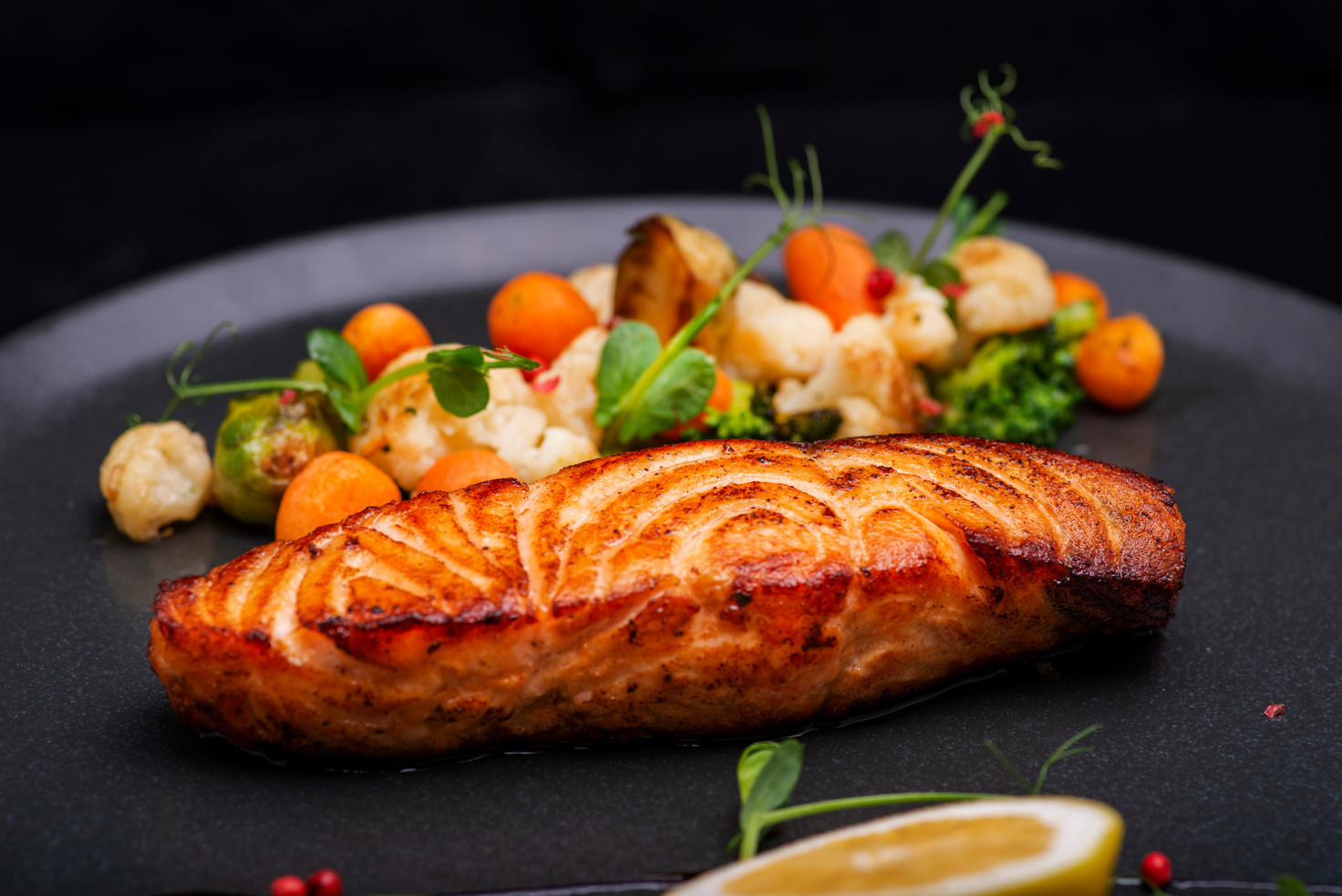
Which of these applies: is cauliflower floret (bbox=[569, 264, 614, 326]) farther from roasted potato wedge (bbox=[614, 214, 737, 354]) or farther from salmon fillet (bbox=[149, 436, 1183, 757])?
salmon fillet (bbox=[149, 436, 1183, 757])

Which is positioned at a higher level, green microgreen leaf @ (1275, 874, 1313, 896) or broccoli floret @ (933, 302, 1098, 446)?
broccoli floret @ (933, 302, 1098, 446)

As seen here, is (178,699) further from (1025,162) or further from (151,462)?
(1025,162)

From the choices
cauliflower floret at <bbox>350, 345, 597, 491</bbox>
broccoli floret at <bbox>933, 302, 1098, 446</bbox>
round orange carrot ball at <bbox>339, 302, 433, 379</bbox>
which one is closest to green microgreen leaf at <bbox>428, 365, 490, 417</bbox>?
cauliflower floret at <bbox>350, 345, 597, 491</bbox>

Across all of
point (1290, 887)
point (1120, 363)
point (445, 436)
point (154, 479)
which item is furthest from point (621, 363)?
point (1290, 887)

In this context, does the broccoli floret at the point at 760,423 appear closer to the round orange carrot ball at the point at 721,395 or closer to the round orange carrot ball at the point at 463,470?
the round orange carrot ball at the point at 721,395

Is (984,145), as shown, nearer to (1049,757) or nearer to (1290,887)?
(1049,757)

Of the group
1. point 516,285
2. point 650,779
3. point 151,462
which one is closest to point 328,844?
point 650,779
